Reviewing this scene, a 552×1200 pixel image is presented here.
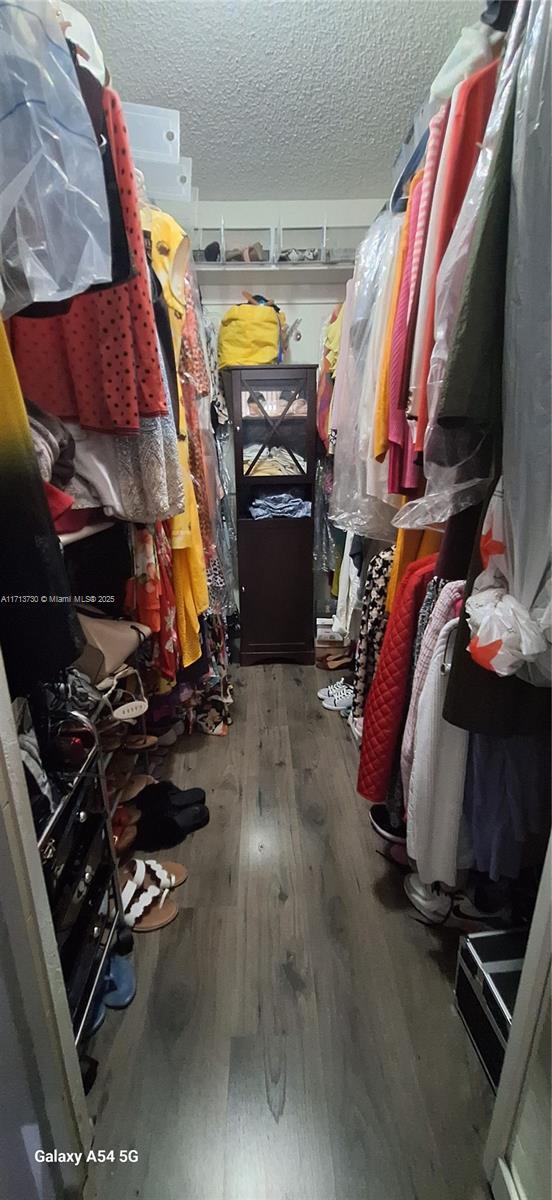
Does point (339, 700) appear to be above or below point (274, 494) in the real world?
below

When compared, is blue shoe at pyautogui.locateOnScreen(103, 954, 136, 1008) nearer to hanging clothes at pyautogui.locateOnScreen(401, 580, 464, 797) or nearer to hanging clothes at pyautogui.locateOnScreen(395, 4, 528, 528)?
hanging clothes at pyautogui.locateOnScreen(401, 580, 464, 797)

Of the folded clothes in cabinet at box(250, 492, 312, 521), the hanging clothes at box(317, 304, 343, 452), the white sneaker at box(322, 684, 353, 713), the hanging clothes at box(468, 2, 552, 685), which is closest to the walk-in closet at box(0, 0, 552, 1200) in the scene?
the hanging clothes at box(468, 2, 552, 685)

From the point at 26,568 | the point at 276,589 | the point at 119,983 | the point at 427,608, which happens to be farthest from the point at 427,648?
the point at 276,589

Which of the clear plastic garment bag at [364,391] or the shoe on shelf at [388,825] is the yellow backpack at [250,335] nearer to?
the clear plastic garment bag at [364,391]

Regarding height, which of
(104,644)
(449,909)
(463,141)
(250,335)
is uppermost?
(463,141)

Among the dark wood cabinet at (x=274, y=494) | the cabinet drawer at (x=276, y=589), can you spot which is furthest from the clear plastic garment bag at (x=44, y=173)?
the cabinet drawer at (x=276, y=589)

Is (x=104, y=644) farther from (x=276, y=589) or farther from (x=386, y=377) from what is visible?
(x=276, y=589)

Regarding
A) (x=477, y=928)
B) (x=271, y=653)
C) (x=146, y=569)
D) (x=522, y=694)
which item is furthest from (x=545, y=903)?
(x=271, y=653)

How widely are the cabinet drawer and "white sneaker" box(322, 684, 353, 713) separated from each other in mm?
445

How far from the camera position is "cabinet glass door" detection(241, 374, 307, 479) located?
99.1 inches

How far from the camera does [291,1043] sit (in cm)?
106

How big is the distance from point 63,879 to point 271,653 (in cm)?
192

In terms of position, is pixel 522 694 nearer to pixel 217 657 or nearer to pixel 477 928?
pixel 477 928

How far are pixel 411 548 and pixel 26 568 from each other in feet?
3.47
